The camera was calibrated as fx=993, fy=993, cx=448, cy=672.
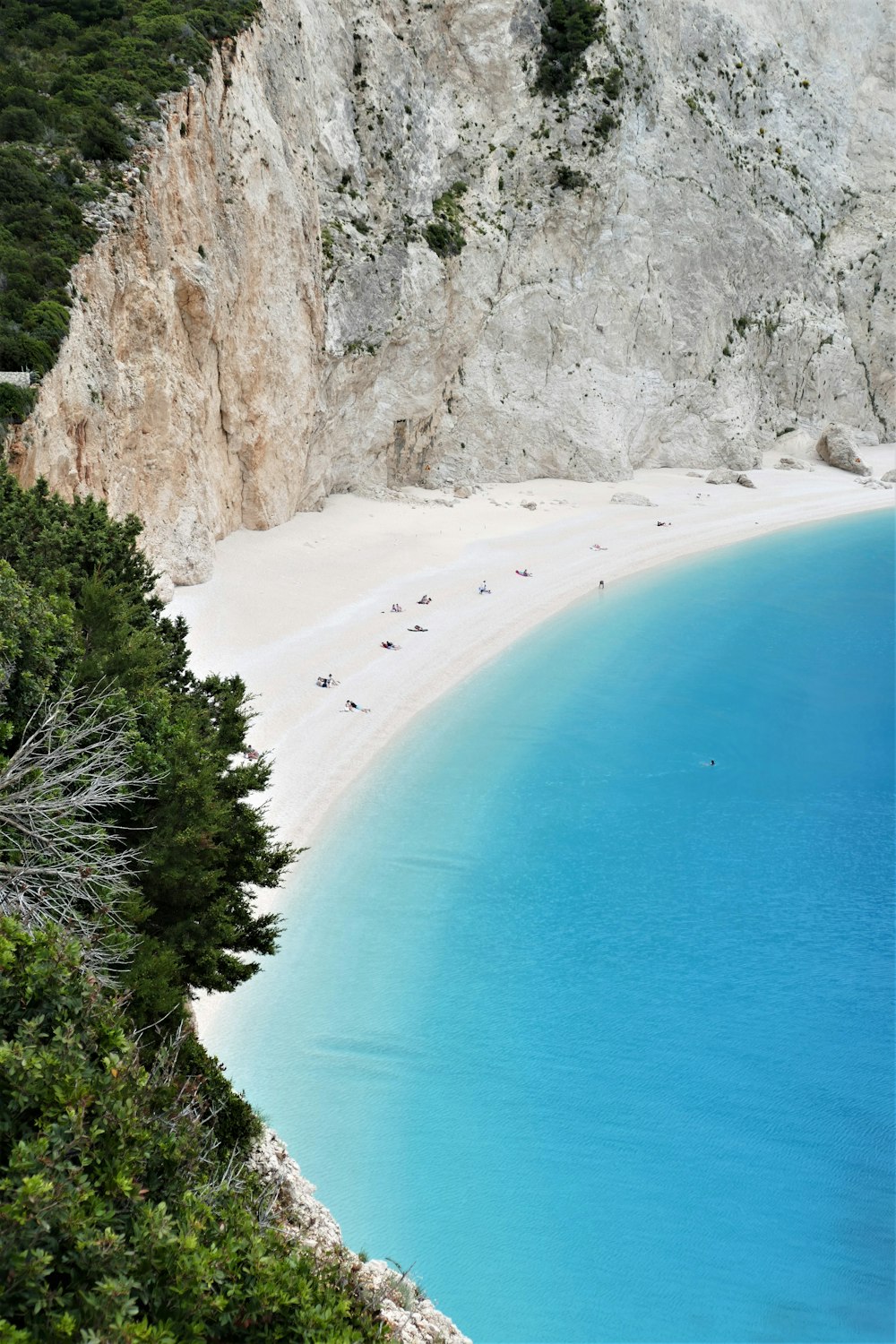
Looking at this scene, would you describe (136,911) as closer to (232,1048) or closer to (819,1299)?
(232,1048)

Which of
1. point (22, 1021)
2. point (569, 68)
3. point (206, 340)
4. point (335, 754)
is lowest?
point (335, 754)

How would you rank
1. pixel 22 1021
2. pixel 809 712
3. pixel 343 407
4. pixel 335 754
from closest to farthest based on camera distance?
1. pixel 22 1021
2. pixel 335 754
3. pixel 809 712
4. pixel 343 407

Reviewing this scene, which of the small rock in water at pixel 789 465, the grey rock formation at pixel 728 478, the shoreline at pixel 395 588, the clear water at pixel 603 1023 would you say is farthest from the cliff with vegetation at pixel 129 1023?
the small rock in water at pixel 789 465

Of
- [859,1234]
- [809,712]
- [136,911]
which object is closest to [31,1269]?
[136,911]

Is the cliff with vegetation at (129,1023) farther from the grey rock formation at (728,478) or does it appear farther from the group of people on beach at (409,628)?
the grey rock formation at (728,478)

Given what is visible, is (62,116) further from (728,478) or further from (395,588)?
(728,478)

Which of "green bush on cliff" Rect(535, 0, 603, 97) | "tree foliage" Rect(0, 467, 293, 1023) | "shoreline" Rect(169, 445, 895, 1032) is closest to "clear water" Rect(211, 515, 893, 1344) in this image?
"shoreline" Rect(169, 445, 895, 1032)

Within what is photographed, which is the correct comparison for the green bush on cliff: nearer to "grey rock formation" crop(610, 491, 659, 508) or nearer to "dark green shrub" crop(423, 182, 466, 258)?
"dark green shrub" crop(423, 182, 466, 258)

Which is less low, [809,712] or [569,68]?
[569,68]
